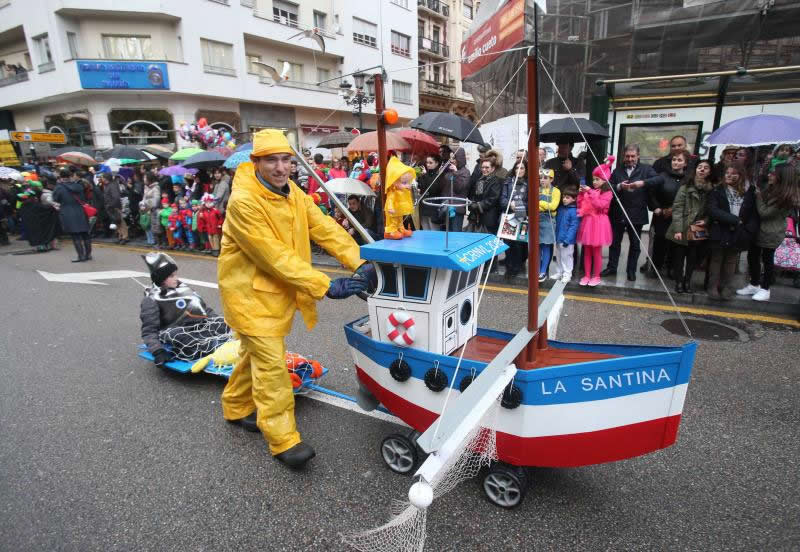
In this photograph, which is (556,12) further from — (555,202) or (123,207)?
(123,207)

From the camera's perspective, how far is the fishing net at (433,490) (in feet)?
6.57

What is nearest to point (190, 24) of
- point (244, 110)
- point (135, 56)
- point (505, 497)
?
point (135, 56)

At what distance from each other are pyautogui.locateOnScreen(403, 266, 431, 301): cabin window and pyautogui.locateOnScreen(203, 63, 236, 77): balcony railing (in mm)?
26264

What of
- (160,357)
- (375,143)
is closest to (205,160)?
(375,143)

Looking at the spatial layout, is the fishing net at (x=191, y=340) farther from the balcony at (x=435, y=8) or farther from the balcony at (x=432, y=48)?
the balcony at (x=435, y=8)

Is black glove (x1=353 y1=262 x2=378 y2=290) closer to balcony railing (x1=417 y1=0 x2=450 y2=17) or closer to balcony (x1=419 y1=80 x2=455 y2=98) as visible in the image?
balcony (x1=419 y1=80 x2=455 y2=98)

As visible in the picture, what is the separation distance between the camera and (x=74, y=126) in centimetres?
2458

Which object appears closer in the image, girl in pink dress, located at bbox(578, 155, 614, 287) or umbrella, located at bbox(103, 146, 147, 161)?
girl in pink dress, located at bbox(578, 155, 614, 287)

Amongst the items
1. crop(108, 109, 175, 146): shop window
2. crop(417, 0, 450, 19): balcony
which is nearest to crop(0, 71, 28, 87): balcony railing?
crop(108, 109, 175, 146): shop window

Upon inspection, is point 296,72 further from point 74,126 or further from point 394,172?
point 394,172

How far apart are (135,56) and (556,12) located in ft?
70.4

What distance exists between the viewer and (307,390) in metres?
3.90

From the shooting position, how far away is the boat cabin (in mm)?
2568

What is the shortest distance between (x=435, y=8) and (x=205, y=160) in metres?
37.5
